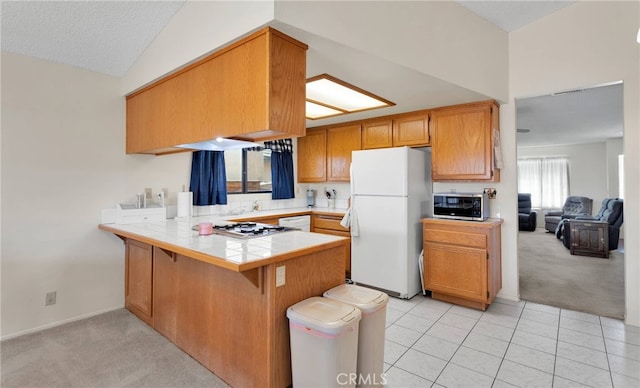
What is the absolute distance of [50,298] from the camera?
2795 millimetres

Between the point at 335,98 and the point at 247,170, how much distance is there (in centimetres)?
186

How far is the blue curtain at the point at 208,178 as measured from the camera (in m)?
3.68

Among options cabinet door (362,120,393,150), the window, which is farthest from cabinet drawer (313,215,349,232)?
cabinet door (362,120,393,150)

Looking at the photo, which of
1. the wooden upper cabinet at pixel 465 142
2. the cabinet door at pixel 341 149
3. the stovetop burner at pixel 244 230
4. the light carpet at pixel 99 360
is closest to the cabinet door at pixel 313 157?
the cabinet door at pixel 341 149

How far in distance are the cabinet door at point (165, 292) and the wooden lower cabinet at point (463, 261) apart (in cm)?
258

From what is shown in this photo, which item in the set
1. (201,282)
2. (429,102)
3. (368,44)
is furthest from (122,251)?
(429,102)

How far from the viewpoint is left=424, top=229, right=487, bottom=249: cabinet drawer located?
10.3ft

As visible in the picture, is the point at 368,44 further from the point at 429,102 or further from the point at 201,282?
the point at 201,282

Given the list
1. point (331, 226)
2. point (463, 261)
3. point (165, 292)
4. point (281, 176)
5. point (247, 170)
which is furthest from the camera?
point (281, 176)

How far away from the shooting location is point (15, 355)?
7.68ft

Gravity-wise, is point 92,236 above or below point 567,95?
below

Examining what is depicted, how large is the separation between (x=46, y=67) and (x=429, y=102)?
369cm

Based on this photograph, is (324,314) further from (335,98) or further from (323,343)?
(335,98)

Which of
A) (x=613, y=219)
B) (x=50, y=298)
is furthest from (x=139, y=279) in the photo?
(x=613, y=219)
